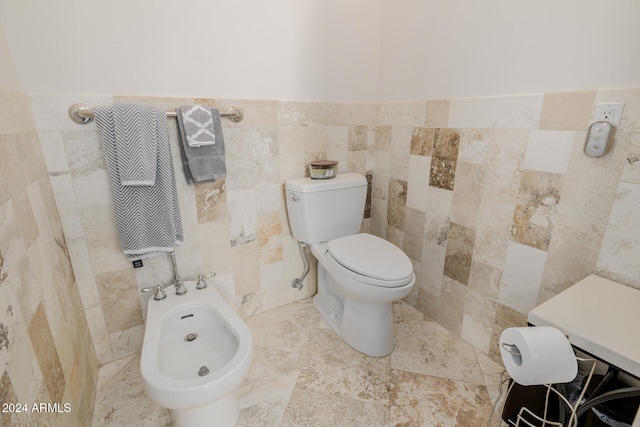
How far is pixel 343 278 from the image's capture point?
4.56ft

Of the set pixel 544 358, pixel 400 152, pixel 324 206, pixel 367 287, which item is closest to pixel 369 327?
pixel 367 287

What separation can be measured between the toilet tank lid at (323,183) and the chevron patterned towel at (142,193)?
21.7 inches

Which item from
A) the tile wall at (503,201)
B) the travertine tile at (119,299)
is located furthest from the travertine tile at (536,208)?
the travertine tile at (119,299)

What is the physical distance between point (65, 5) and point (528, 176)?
5.88 ft

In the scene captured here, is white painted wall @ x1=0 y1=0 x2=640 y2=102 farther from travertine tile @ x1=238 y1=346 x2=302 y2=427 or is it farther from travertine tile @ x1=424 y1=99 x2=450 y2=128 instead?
travertine tile @ x1=238 y1=346 x2=302 y2=427

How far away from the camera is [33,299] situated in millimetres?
824

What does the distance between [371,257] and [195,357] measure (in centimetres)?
83

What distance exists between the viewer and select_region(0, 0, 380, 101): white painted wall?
107cm

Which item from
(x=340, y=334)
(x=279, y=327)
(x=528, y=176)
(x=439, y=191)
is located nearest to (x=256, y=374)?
(x=279, y=327)

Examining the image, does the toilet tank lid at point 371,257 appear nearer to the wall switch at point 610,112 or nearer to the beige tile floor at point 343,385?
the beige tile floor at point 343,385

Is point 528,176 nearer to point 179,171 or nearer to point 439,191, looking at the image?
point 439,191

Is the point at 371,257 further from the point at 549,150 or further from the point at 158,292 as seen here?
the point at 158,292

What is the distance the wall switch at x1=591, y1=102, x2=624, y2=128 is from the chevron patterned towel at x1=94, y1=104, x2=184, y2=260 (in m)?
1.52

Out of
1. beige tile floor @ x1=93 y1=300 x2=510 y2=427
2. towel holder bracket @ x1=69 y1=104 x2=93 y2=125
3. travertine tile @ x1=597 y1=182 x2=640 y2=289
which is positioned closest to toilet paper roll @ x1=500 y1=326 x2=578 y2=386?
travertine tile @ x1=597 y1=182 x2=640 y2=289
